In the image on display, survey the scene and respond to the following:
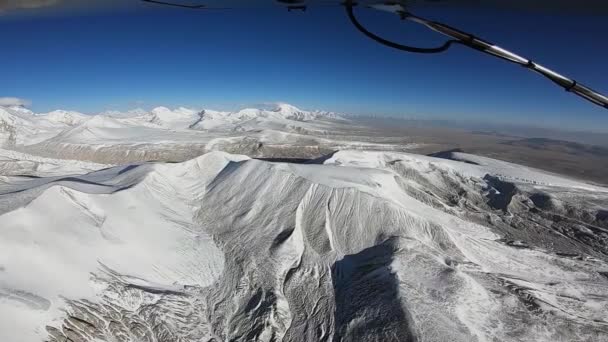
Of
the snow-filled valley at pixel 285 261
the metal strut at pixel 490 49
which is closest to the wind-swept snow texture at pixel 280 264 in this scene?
the snow-filled valley at pixel 285 261

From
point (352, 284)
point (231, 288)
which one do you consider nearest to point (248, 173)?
point (231, 288)

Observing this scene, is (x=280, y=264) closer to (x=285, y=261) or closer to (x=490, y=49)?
(x=285, y=261)

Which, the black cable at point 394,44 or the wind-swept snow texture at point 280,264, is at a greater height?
the black cable at point 394,44

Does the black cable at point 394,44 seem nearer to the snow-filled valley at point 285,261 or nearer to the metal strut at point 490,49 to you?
the metal strut at point 490,49

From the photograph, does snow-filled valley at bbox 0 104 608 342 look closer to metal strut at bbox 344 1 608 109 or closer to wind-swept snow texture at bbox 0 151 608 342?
wind-swept snow texture at bbox 0 151 608 342

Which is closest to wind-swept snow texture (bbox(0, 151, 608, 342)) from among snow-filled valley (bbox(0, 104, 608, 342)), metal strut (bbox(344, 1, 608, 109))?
snow-filled valley (bbox(0, 104, 608, 342))

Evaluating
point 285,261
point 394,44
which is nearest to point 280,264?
point 285,261

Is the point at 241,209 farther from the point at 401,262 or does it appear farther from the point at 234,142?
the point at 234,142
